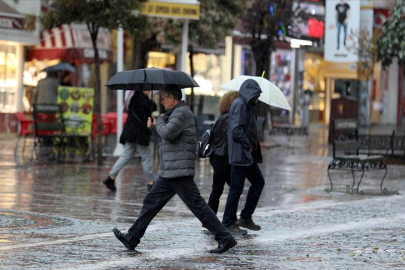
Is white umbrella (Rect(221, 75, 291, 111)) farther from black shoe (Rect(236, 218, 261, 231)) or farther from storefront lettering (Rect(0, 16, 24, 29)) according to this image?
storefront lettering (Rect(0, 16, 24, 29))

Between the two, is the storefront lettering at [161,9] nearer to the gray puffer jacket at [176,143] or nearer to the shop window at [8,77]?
the shop window at [8,77]

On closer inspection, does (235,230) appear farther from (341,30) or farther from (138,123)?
(341,30)

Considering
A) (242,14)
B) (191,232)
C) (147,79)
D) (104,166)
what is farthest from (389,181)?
(242,14)

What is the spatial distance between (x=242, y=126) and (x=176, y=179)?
149cm

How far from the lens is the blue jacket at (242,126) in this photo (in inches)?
415

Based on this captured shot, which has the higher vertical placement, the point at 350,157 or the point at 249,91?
the point at 249,91

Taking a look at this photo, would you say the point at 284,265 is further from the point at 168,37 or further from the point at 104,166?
the point at 168,37

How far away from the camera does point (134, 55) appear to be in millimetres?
29203

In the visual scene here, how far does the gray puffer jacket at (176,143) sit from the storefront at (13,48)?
17.9 m

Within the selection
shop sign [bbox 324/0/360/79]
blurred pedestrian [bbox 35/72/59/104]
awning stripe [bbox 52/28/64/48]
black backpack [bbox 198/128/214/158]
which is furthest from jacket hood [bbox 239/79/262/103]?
shop sign [bbox 324/0/360/79]

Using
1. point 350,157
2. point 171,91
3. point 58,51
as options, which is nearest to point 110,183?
point 350,157

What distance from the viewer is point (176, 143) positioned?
9.38 m

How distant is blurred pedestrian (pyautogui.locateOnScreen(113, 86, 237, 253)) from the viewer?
9320mm

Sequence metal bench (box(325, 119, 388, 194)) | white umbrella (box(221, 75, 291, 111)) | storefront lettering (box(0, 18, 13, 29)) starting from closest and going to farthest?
white umbrella (box(221, 75, 291, 111)) < metal bench (box(325, 119, 388, 194)) < storefront lettering (box(0, 18, 13, 29))
